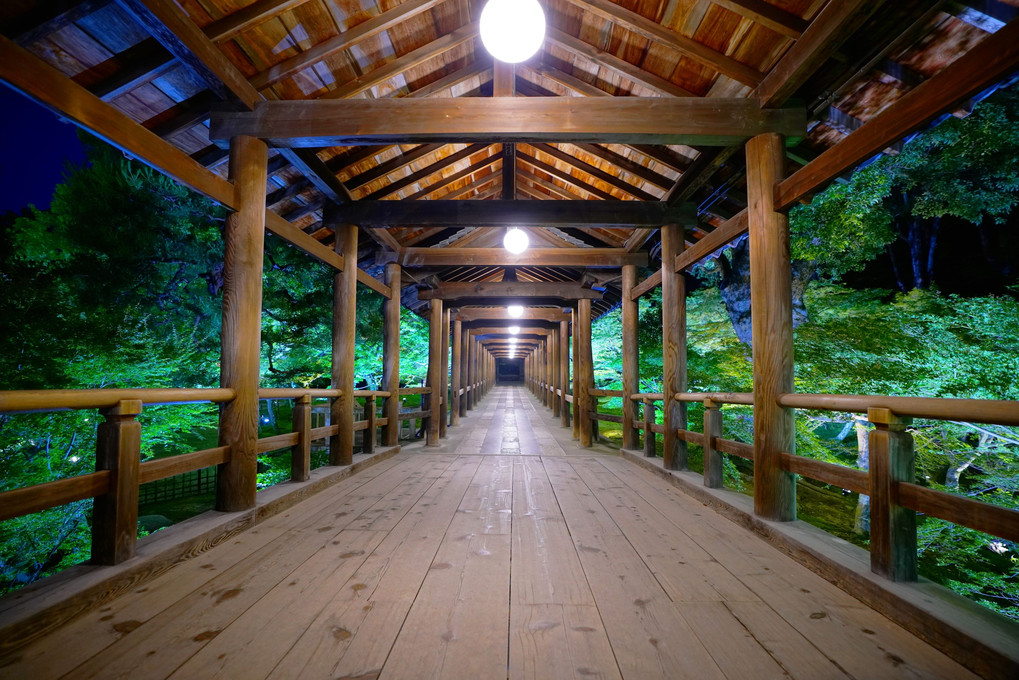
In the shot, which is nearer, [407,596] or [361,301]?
[407,596]

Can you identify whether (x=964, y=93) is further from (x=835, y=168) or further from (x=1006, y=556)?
Answer: (x=1006, y=556)

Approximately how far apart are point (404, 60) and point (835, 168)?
300 centimetres

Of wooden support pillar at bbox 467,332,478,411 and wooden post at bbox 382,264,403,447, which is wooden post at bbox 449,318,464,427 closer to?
wooden support pillar at bbox 467,332,478,411

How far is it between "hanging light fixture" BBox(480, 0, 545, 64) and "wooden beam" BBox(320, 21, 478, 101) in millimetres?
809

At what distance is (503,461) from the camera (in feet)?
18.9

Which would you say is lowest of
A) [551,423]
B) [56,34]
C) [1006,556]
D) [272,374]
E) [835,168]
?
[1006,556]

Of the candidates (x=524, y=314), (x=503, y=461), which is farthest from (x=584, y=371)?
(x=524, y=314)

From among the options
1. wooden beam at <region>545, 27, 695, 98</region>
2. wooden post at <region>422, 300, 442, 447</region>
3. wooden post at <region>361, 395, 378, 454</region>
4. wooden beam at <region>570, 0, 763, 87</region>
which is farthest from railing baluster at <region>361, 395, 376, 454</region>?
wooden beam at <region>570, 0, 763, 87</region>

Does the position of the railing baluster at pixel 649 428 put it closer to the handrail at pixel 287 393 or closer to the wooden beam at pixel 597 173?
the wooden beam at pixel 597 173

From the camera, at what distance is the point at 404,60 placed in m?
3.62

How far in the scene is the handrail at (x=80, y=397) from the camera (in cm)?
165

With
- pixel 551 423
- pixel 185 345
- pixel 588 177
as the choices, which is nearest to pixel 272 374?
pixel 185 345

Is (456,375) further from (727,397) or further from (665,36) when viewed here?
(665,36)

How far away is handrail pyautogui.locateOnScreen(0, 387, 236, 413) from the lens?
65.1 inches
